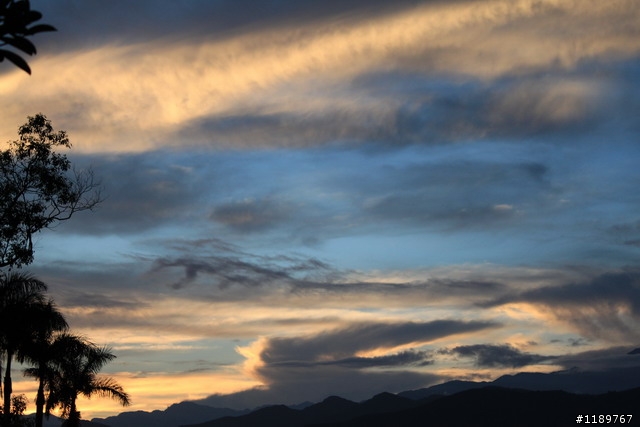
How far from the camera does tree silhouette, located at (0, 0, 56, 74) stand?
477 inches

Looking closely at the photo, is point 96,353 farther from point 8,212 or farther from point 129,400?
point 8,212

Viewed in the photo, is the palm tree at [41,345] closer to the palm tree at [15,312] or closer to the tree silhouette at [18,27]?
the palm tree at [15,312]

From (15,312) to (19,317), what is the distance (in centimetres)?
39

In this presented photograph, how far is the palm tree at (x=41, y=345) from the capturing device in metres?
49.9

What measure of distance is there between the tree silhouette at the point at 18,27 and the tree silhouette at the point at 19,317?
127 feet

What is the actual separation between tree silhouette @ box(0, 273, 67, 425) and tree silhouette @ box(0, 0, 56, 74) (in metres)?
38.7

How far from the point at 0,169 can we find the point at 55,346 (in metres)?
14.5

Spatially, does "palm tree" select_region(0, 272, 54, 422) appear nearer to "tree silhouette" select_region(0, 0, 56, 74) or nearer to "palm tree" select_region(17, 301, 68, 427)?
"palm tree" select_region(17, 301, 68, 427)

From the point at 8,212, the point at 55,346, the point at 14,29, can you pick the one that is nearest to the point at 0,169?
the point at 8,212

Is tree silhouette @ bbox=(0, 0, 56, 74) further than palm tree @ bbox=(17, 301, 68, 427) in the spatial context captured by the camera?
No

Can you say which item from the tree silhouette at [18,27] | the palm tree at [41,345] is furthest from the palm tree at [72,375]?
the tree silhouette at [18,27]

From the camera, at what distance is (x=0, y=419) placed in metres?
48.2

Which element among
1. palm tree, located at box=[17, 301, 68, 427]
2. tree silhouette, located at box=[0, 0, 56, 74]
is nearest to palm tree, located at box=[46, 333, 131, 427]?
palm tree, located at box=[17, 301, 68, 427]

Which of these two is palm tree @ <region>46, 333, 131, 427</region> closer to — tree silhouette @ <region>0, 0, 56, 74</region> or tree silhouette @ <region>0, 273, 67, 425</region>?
tree silhouette @ <region>0, 273, 67, 425</region>
